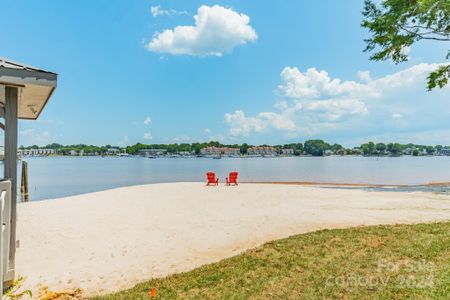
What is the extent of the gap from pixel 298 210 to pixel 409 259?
A: 579cm

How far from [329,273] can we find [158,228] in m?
5.38

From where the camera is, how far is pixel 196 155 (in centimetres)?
16788

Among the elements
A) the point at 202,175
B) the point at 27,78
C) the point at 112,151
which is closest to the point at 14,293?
the point at 27,78

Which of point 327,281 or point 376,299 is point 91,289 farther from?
point 376,299

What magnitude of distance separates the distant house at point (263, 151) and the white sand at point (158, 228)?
514ft

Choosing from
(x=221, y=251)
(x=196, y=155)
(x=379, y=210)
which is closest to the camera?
(x=221, y=251)

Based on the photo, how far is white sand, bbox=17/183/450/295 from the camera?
5816mm

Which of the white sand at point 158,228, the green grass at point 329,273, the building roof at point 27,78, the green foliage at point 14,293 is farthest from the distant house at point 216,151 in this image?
the building roof at point 27,78

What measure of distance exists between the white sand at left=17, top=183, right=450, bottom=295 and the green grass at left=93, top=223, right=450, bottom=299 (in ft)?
2.54

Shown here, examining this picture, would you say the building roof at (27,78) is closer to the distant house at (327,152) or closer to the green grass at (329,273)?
the green grass at (329,273)

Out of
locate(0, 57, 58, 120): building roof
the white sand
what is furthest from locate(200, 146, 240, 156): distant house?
locate(0, 57, 58, 120): building roof

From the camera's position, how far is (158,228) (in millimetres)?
8789

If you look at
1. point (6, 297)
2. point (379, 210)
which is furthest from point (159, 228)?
point (379, 210)

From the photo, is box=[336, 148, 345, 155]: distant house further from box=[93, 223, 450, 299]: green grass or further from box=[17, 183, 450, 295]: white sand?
box=[93, 223, 450, 299]: green grass
